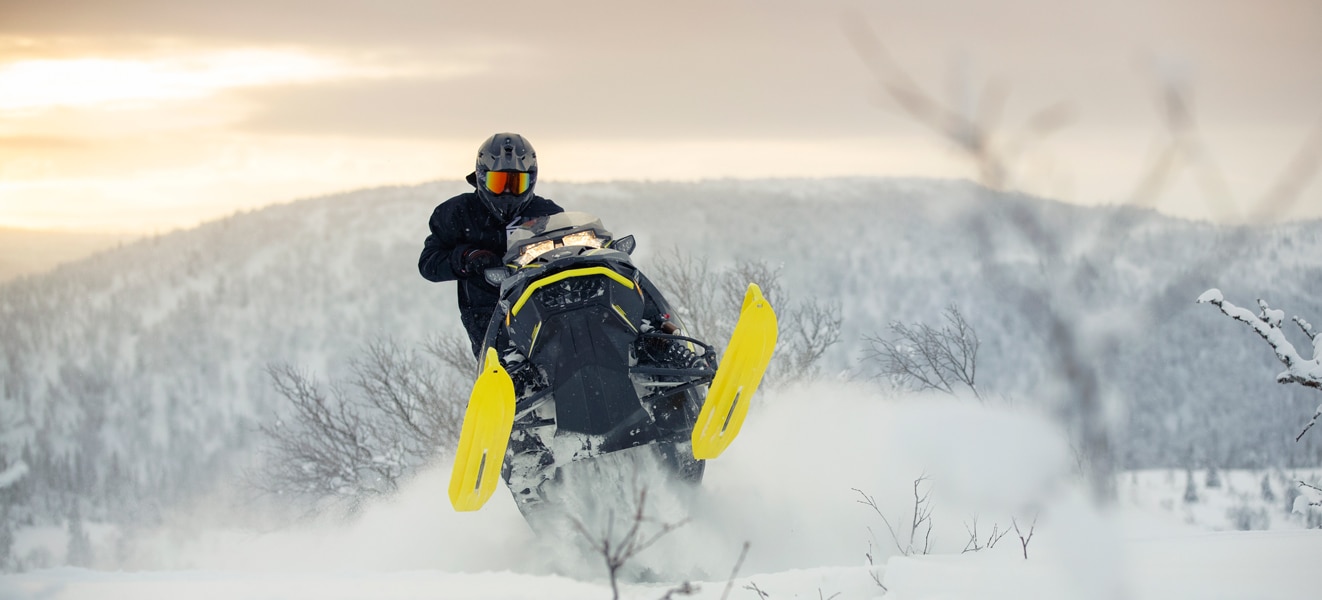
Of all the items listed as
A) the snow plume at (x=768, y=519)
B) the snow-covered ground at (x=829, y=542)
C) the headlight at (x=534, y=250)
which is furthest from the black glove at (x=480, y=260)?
the snow-covered ground at (x=829, y=542)

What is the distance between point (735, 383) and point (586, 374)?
2.34 ft

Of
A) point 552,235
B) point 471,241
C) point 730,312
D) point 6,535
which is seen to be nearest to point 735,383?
point 552,235

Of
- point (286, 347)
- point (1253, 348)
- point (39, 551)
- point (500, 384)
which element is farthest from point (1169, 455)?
point (286, 347)

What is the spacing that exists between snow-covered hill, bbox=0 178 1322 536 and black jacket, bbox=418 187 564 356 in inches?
521

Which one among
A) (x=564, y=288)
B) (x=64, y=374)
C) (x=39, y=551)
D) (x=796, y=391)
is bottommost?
(x=39, y=551)

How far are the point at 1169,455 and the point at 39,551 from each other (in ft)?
86.4

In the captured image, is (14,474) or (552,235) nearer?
(552,235)

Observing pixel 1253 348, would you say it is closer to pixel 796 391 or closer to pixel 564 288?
pixel 796 391

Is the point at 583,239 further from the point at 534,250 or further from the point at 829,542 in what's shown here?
the point at 829,542

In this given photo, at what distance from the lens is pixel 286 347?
43.3 m

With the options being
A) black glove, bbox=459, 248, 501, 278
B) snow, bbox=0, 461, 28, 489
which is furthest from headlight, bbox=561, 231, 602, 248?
snow, bbox=0, 461, 28, 489

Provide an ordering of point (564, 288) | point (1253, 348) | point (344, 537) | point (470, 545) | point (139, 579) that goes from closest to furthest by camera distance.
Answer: point (139, 579), point (564, 288), point (470, 545), point (344, 537), point (1253, 348)

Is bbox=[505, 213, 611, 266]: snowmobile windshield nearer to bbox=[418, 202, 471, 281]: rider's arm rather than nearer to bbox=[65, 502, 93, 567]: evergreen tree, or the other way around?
bbox=[418, 202, 471, 281]: rider's arm

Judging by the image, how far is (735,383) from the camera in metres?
4.67
